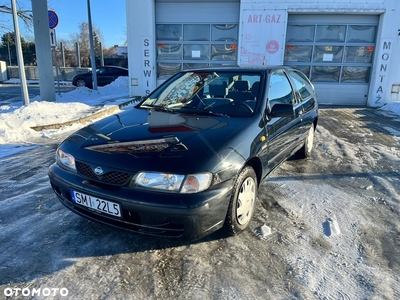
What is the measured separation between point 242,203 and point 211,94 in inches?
56.3

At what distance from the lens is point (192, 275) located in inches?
88.6

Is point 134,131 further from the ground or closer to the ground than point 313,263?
further from the ground

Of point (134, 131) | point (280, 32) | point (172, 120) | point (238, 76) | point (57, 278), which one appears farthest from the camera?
point (280, 32)

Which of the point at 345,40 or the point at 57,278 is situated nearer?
the point at 57,278

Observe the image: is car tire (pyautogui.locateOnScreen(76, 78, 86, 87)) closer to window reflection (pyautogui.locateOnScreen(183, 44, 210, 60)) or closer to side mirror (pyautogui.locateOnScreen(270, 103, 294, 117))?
window reflection (pyautogui.locateOnScreen(183, 44, 210, 60))

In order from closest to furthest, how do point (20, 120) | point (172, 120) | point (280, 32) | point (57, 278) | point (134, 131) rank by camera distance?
point (57, 278) → point (134, 131) → point (172, 120) → point (20, 120) → point (280, 32)

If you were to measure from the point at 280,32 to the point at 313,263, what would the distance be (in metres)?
9.79

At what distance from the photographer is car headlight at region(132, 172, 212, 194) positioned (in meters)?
2.20

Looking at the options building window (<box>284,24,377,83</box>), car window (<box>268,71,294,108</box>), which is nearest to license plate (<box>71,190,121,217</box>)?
car window (<box>268,71,294,108</box>)

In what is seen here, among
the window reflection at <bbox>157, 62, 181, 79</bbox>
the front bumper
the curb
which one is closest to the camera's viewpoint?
the front bumper

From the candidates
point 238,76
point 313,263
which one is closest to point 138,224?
point 313,263

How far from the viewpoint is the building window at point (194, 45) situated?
36.7 ft

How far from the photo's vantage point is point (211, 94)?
3.53 m

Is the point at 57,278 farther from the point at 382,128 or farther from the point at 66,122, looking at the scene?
the point at 382,128
